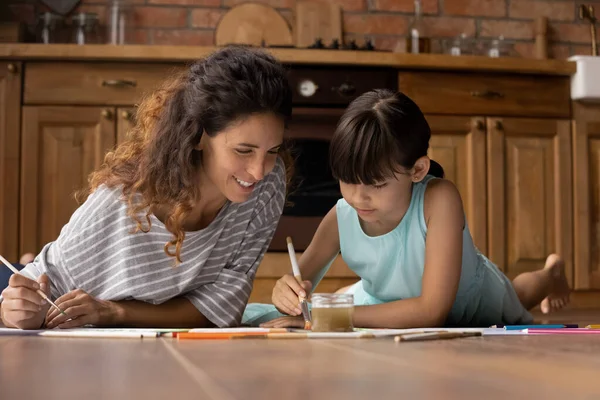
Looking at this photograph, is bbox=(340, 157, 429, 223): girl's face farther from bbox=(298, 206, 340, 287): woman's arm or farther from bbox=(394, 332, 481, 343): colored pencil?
bbox=(394, 332, 481, 343): colored pencil

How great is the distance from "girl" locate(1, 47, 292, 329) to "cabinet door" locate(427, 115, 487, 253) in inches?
72.7

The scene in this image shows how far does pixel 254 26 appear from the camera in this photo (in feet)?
12.9

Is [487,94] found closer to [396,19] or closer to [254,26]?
[396,19]

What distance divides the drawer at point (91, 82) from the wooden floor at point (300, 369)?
2.22 meters

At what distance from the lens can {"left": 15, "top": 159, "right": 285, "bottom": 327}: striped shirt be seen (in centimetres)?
172

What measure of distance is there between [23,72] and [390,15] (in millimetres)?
1758

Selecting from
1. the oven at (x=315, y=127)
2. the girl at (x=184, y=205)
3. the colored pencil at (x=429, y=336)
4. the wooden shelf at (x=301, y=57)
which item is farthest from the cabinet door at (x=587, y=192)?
the colored pencil at (x=429, y=336)

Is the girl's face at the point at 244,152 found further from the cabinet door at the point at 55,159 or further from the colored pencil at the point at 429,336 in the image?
the cabinet door at the point at 55,159

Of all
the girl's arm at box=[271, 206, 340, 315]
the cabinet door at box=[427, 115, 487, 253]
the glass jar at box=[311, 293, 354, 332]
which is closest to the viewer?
the glass jar at box=[311, 293, 354, 332]

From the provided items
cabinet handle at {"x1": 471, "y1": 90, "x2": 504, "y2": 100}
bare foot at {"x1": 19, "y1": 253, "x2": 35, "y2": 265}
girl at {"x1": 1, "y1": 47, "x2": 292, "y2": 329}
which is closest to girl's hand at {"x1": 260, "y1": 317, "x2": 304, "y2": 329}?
girl at {"x1": 1, "y1": 47, "x2": 292, "y2": 329}

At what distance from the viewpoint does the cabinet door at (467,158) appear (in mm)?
3508

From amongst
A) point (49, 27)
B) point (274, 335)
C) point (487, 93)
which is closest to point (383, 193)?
point (274, 335)

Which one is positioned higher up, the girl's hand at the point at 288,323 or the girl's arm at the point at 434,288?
the girl's arm at the point at 434,288

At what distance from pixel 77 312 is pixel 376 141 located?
2.13 feet
